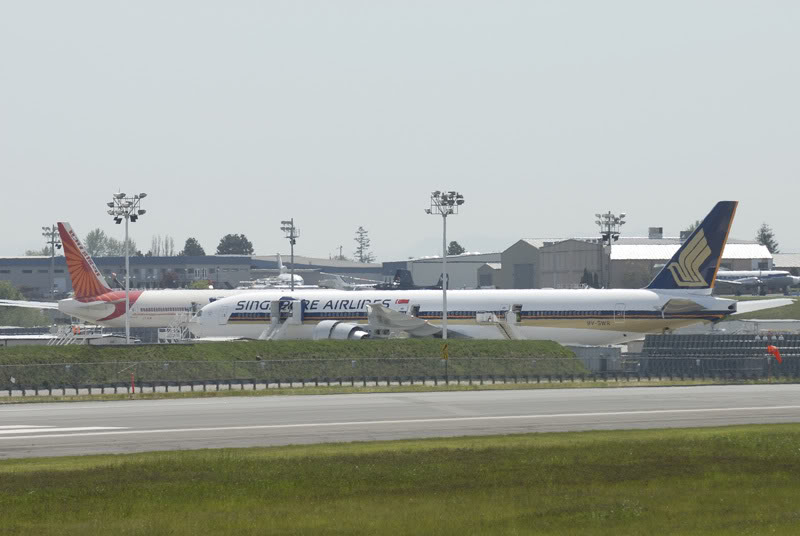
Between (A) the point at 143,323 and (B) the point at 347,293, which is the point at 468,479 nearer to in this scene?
(B) the point at 347,293

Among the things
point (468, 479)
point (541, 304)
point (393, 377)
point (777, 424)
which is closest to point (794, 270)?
point (541, 304)

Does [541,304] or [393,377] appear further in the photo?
[541,304]

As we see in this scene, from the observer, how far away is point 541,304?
2542 inches

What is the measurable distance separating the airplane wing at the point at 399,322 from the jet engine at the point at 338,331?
1052 millimetres

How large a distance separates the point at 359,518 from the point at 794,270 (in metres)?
164

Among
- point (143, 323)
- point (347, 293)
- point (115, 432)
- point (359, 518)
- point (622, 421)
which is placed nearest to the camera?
point (359, 518)

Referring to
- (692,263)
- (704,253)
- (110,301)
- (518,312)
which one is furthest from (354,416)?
(110,301)

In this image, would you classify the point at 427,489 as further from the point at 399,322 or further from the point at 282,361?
the point at 399,322

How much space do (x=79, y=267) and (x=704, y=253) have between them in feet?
139

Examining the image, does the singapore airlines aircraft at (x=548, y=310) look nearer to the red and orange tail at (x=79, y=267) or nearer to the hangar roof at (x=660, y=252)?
the red and orange tail at (x=79, y=267)

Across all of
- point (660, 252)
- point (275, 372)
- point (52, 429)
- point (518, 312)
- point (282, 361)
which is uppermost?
point (660, 252)

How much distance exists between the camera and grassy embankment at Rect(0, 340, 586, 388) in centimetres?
4834

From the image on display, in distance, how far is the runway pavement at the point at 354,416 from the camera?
1105 inches

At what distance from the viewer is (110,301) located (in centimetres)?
7712
